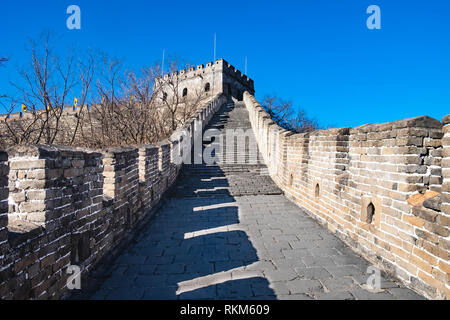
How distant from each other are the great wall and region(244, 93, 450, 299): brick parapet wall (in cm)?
1

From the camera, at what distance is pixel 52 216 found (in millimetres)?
2225

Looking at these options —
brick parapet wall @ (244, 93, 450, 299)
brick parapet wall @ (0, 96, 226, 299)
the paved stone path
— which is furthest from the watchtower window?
brick parapet wall @ (0, 96, 226, 299)

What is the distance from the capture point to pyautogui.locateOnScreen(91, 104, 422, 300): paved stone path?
255cm

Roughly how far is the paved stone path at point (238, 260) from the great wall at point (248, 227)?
0.02 m

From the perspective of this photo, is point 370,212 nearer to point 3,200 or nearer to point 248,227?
point 248,227

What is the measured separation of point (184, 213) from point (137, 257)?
7.37 feet

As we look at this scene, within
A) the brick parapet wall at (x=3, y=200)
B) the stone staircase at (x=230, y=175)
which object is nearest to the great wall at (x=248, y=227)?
the brick parapet wall at (x=3, y=200)

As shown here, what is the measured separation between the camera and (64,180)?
2412mm

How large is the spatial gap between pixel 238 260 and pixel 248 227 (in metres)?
1.34

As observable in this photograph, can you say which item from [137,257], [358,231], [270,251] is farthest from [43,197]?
[358,231]

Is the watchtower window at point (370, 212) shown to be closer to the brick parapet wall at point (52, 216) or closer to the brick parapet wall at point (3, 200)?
the brick parapet wall at point (52, 216)

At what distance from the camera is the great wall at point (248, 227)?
6.99 feet

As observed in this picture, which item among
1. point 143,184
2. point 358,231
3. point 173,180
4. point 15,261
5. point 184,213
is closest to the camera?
point 15,261
